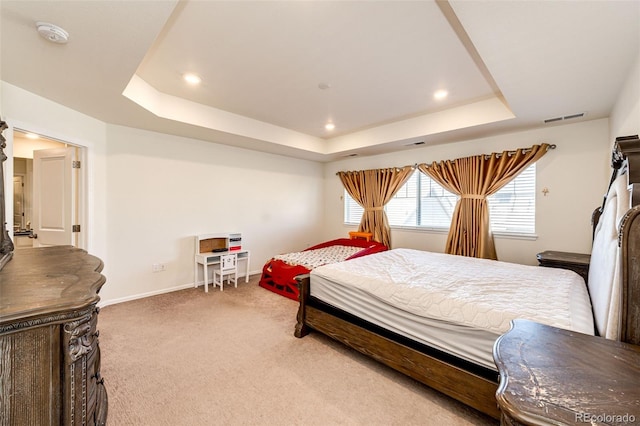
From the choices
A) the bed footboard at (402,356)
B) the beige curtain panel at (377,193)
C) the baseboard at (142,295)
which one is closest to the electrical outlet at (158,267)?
the baseboard at (142,295)

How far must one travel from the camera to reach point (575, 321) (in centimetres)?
146

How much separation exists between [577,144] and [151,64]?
491cm

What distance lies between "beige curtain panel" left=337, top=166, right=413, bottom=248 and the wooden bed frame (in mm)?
2728

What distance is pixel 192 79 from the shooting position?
9.19ft

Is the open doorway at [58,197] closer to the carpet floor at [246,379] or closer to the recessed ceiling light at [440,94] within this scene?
the carpet floor at [246,379]

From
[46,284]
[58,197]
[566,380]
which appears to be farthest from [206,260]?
[566,380]

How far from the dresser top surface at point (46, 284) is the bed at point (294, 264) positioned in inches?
90.0

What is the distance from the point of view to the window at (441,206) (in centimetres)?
366

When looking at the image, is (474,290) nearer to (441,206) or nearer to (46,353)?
(46,353)

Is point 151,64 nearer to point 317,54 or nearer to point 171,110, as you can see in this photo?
point 171,110

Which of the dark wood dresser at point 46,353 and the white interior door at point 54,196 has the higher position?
the white interior door at point 54,196

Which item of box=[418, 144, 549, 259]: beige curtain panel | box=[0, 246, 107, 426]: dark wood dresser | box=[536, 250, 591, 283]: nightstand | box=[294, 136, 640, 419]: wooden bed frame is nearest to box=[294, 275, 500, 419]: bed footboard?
box=[294, 136, 640, 419]: wooden bed frame

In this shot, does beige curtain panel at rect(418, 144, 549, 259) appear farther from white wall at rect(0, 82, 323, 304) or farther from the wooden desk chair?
the wooden desk chair

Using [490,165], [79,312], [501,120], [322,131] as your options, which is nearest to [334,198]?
[322,131]
